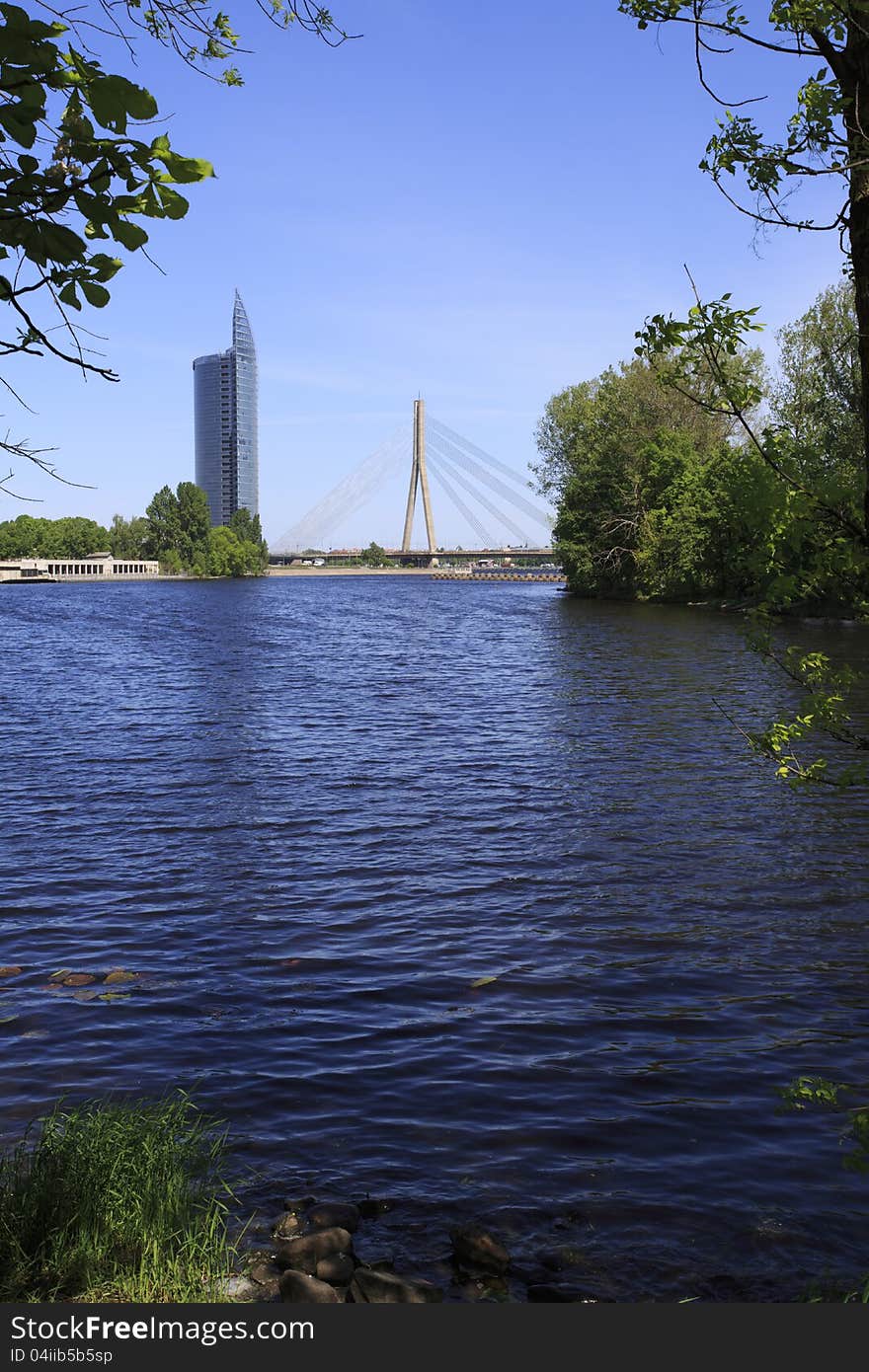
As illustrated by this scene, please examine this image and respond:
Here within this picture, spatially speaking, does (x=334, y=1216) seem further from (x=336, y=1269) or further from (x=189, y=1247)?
(x=189, y=1247)

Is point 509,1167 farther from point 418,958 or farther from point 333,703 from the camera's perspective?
point 333,703

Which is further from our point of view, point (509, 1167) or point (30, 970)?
point (30, 970)

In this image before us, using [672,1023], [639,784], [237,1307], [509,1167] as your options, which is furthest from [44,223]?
[639,784]

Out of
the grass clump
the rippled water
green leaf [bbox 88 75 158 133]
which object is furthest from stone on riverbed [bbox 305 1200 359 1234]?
green leaf [bbox 88 75 158 133]

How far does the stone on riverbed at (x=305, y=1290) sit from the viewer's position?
514 cm

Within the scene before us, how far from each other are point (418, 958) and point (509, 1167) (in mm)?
3718

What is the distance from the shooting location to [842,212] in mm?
4609

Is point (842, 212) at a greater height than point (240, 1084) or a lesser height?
greater

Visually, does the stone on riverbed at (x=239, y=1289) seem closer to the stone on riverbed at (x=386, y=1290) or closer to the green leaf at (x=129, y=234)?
the stone on riverbed at (x=386, y=1290)

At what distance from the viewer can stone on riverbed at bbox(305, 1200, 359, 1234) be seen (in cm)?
626

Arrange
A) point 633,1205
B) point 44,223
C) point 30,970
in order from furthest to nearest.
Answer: point 30,970 < point 633,1205 < point 44,223

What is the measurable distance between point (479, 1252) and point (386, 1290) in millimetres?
761

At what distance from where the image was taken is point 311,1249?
580 centimetres

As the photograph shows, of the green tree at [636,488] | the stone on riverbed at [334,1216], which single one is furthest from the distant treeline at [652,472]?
the stone on riverbed at [334,1216]
